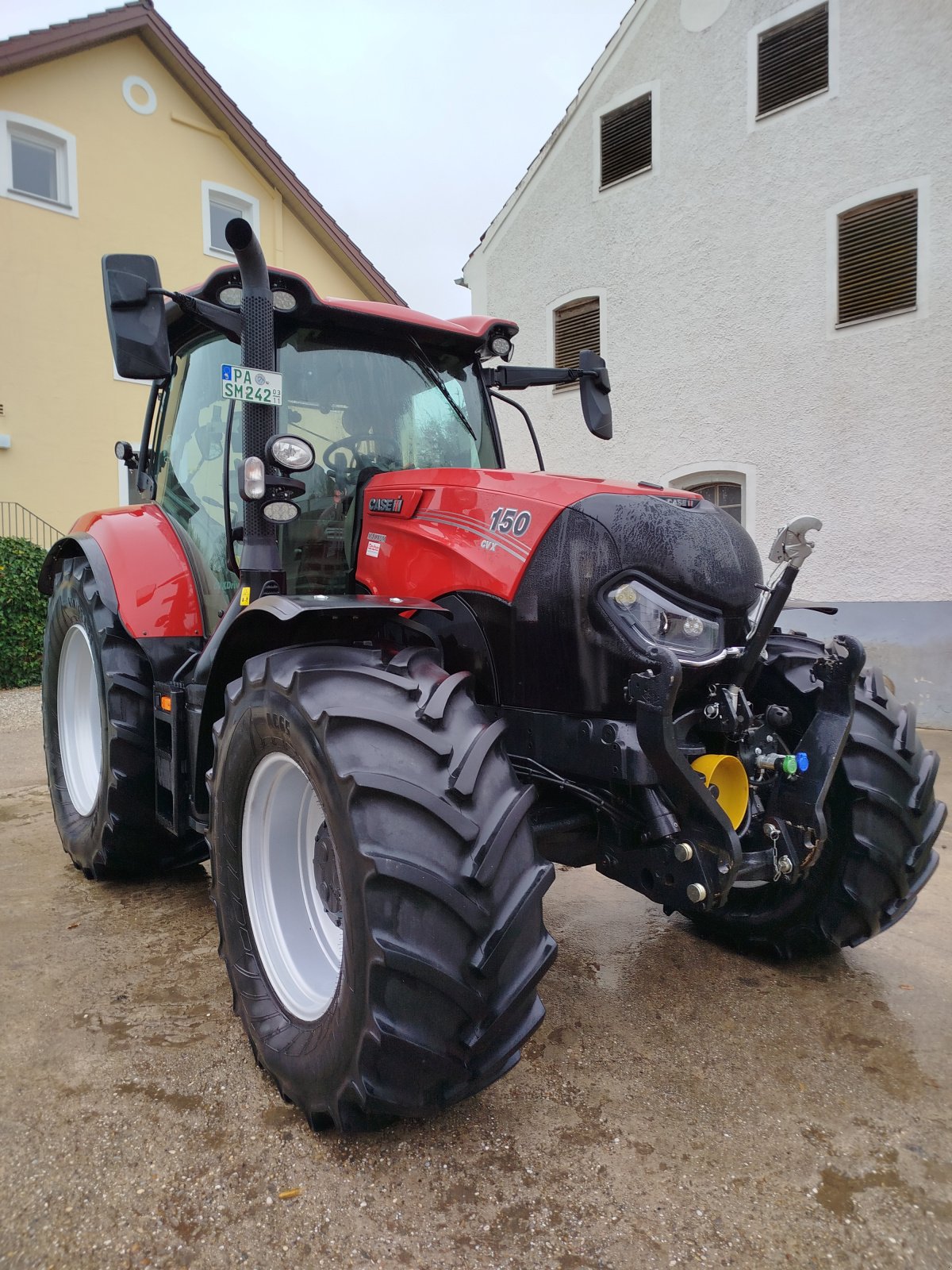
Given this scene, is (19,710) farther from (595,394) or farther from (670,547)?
(670,547)

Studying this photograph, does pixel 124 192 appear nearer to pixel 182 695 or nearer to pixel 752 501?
pixel 752 501

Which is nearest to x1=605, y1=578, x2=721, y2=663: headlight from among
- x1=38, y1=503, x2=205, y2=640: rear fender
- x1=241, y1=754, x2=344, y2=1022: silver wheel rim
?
x1=241, y1=754, x2=344, y2=1022: silver wheel rim

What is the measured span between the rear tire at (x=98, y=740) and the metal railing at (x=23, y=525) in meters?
7.77

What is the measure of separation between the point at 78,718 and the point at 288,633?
86.9 inches

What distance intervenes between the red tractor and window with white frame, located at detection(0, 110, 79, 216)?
10.1 m

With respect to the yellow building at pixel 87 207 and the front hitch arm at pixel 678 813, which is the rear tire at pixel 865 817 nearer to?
the front hitch arm at pixel 678 813

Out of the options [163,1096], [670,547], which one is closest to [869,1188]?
[670,547]

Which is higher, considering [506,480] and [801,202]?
[801,202]

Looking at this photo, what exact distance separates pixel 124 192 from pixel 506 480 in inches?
484

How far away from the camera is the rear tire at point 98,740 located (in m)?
3.05

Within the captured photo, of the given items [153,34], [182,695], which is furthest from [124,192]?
[182,695]

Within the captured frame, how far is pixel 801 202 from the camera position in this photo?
25.8 ft

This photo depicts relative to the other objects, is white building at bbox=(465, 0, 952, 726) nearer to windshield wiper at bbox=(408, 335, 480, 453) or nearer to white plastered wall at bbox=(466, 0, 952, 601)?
white plastered wall at bbox=(466, 0, 952, 601)

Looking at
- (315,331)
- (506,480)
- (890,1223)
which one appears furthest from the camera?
(315,331)
